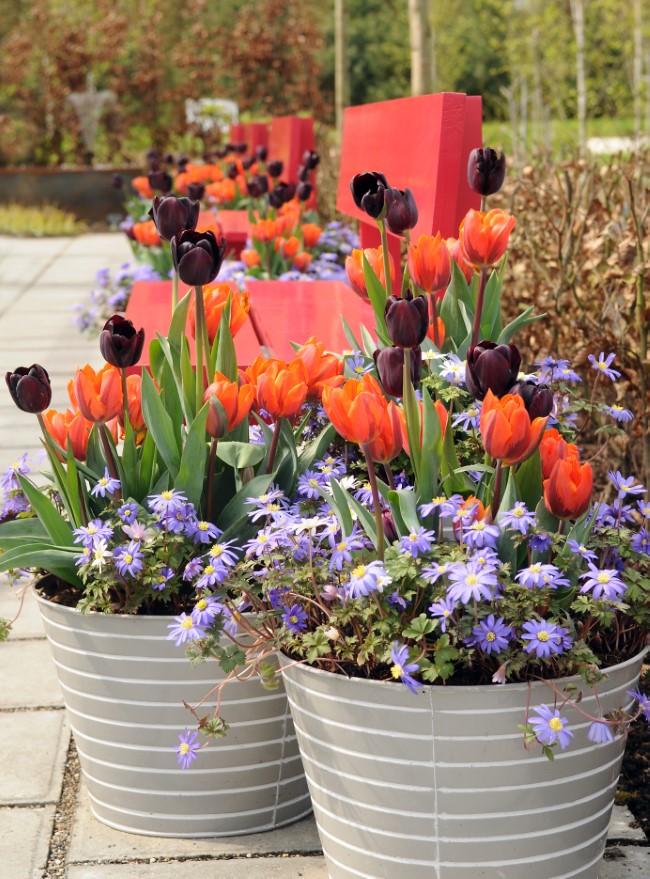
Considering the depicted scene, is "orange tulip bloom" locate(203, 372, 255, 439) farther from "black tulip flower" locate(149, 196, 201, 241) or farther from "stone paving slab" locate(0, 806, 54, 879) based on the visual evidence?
"stone paving slab" locate(0, 806, 54, 879)

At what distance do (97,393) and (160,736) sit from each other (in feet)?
1.93

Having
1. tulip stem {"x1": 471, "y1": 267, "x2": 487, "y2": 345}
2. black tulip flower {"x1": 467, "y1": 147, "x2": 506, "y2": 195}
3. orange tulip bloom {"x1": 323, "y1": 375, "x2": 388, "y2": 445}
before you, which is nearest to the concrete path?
orange tulip bloom {"x1": 323, "y1": 375, "x2": 388, "y2": 445}

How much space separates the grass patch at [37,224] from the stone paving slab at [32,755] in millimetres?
9451

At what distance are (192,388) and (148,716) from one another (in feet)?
1.83

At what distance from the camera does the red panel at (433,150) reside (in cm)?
278

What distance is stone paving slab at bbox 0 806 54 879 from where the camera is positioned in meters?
1.99

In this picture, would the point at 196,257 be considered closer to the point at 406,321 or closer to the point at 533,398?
the point at 406,321

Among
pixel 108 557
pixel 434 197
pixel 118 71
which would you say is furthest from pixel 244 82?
pixel 108 557

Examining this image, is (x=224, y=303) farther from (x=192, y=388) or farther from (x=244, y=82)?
(x=244, y=82)

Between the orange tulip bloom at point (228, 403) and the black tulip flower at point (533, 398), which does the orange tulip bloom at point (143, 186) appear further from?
the black tulip flower at point (533, 398)

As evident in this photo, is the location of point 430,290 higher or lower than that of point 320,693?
higher

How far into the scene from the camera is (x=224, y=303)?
2168mm

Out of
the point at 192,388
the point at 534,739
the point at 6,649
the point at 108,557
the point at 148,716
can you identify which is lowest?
the point at 6,649

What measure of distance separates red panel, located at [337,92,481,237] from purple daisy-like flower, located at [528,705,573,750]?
4.79 ft
